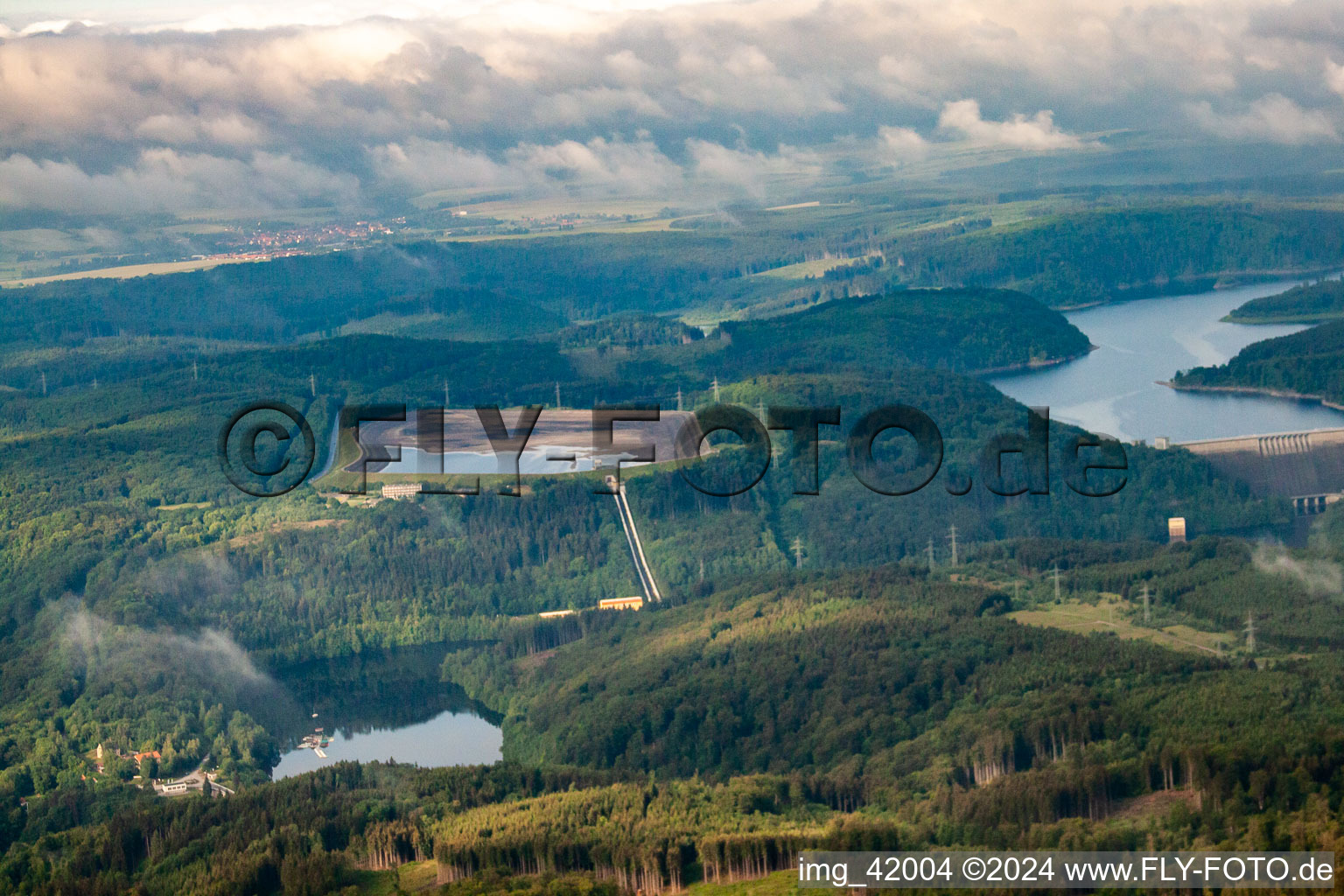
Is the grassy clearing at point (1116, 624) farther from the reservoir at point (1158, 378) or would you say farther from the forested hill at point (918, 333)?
the forested hill at point (918, 333)

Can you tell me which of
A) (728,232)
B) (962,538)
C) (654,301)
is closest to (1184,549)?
(962,538)

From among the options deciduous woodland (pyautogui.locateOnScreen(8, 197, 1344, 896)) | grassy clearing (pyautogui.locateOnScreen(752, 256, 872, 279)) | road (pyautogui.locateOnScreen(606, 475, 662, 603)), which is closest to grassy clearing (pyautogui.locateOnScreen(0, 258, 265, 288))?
deciduous woodland (pyautogui.locateOnScreen(8, 197, 1344, 896))

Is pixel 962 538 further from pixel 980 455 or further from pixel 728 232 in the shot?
pixel 728 232

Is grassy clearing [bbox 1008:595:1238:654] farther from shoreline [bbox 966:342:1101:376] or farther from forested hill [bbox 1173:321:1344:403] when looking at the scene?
shoreline [bbox 966:342:1101:376]

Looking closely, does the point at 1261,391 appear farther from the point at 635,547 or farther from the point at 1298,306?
the point at 635,547

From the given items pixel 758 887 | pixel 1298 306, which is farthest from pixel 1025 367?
pixel 758 887

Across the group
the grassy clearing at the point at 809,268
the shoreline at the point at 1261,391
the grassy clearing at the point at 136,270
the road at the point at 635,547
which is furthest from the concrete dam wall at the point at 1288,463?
the grassy clearing at the point at 136,270
